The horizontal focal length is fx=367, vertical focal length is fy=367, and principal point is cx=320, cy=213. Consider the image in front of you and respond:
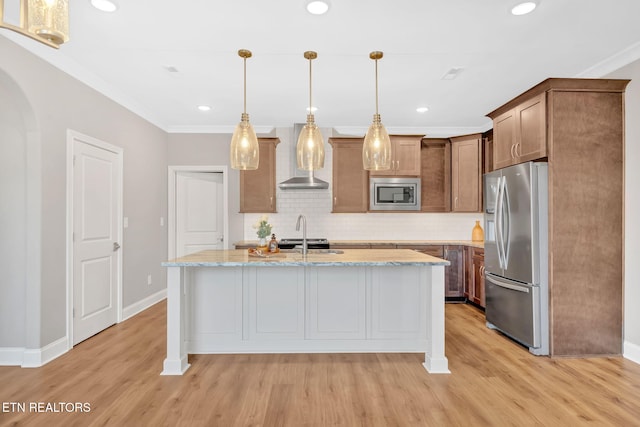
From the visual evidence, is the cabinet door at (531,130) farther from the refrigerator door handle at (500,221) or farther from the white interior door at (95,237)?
the white interior door at (95,237)

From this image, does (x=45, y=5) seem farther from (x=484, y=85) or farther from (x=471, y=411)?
(x=484, y=85)

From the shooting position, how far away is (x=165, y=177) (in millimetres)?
5621

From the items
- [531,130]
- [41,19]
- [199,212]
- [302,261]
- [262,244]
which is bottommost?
[302,261]

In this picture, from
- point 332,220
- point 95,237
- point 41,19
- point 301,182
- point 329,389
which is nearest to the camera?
point 41,19

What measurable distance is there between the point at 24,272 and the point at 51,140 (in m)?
1.15

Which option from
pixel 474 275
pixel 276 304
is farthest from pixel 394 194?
pixel 276 304

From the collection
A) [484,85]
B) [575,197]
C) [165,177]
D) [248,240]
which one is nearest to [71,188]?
[165,177]

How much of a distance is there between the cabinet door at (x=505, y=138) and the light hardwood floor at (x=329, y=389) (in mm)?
1910

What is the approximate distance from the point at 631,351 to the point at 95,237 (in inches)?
204

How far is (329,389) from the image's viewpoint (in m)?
2.64

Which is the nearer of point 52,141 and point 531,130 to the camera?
point 52,141

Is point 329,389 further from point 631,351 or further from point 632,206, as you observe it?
point 632,206

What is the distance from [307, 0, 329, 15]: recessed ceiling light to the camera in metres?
2.48

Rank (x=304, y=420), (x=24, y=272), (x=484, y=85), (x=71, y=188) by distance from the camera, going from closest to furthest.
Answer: (x=304, y=420) → (x=24, y=272) → (x=71, y=188) → (x=484, y=85)
